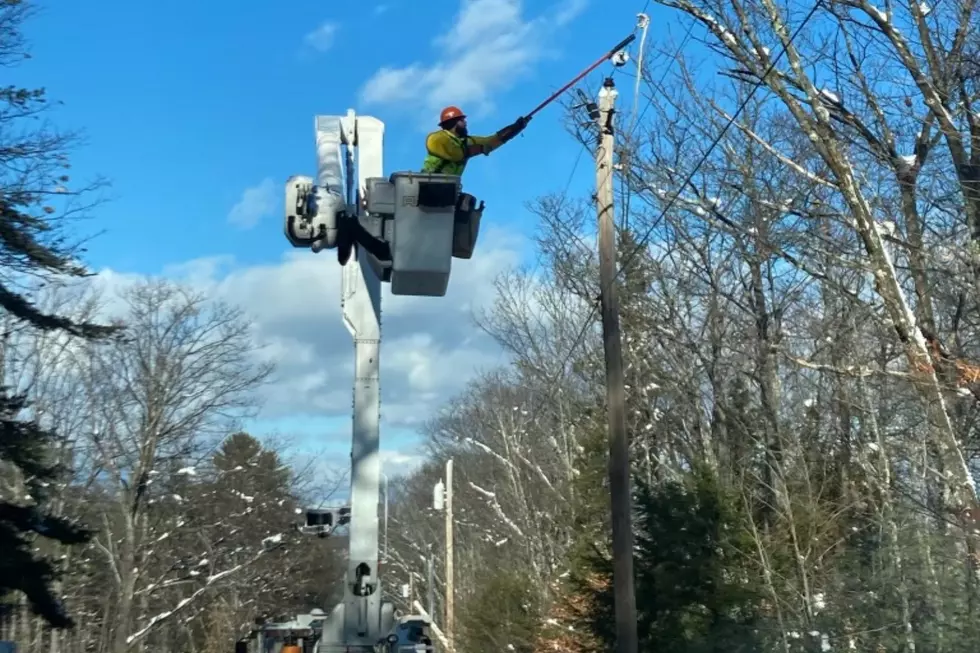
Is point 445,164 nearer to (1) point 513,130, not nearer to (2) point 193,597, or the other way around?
(1) point 513,130

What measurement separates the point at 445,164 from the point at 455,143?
0.62 ft

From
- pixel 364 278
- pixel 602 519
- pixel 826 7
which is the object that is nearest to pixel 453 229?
pixel 364 278

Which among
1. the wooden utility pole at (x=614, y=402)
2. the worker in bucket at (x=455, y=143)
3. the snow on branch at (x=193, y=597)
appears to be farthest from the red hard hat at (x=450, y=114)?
the snow on branch at (x=193, y=597)

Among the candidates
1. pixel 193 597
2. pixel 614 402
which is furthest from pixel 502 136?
pixel 193 597

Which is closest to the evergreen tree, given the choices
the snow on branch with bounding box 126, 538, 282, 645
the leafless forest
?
the leafless forest

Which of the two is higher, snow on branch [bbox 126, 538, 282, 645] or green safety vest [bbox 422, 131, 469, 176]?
green safety vest [bbox 422, 131, 469, 176]

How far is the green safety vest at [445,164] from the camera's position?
328 inches

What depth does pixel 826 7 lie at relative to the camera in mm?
11258

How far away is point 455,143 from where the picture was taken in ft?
27.6

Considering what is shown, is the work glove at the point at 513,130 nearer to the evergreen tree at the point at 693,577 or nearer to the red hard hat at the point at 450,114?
the red hard hat at the point at 450,114

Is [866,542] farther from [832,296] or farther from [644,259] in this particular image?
[644,259]

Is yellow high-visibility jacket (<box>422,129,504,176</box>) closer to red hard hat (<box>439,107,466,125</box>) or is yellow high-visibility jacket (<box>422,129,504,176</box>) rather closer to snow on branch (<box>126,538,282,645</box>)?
red hard hat (<box>439,107,466,125</box>)

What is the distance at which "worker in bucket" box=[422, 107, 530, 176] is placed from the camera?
8.38m

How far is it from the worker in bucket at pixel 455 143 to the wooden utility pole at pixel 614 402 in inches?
208
